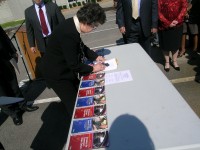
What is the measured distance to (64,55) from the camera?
2506 millimetres

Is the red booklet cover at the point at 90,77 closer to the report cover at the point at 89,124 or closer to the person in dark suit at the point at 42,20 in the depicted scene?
the report cover at the point at 89,124

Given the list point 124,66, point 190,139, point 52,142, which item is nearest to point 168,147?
point 190,139

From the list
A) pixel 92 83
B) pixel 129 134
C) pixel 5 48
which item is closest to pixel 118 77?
pixel 92 83

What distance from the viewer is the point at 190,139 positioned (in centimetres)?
149

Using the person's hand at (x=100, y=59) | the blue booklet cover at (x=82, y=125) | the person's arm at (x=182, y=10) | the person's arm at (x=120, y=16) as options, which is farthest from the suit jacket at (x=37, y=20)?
the blue booklet cover at (x=82, y=125)

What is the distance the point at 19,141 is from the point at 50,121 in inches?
23.1

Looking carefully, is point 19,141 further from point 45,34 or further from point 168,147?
point 168,147

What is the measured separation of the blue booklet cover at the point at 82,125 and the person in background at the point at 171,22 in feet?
11.2

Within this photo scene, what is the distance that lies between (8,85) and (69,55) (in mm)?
2387

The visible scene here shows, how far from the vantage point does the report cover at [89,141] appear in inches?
63.2

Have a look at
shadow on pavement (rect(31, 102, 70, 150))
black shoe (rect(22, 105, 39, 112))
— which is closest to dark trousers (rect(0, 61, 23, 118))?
black shoe (rect(22, 105, 39, 112))

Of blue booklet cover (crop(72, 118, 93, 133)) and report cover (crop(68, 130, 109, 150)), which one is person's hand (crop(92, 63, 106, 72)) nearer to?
blue booklet cover (crop(72, 118, 93, 133))

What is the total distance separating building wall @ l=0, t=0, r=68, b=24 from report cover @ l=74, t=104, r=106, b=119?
32.7 m

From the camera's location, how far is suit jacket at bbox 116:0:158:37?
13.7ft
